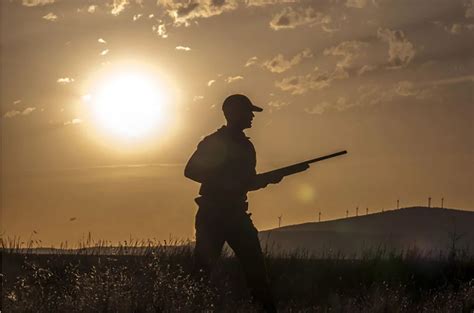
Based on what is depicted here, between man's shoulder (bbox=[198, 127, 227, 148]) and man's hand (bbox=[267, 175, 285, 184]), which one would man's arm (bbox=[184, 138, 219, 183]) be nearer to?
man's shoulder (bbox=[198, 127, 227, 148])

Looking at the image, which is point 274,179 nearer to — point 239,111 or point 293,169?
point 293,169

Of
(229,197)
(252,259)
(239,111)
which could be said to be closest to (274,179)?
(229,197)

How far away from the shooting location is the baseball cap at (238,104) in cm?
1246

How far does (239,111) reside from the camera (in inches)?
489

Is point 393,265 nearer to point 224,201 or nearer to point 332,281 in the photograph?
point 332,281

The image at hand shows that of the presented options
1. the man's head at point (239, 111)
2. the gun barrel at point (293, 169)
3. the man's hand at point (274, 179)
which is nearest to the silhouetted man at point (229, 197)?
the man's head at point (239, 111)

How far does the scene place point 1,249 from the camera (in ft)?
65.2

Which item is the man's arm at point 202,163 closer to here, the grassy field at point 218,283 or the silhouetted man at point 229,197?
the silhouetted man at point 229,197

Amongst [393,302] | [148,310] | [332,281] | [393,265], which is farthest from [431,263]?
[148,310]

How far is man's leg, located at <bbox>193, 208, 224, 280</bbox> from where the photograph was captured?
39.7 feet

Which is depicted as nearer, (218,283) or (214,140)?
(214,140)

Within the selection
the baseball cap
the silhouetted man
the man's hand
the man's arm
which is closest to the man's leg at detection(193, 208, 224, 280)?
the silhouetted man

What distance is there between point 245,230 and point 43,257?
817 centimetres

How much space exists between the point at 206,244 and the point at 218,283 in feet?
8.72
